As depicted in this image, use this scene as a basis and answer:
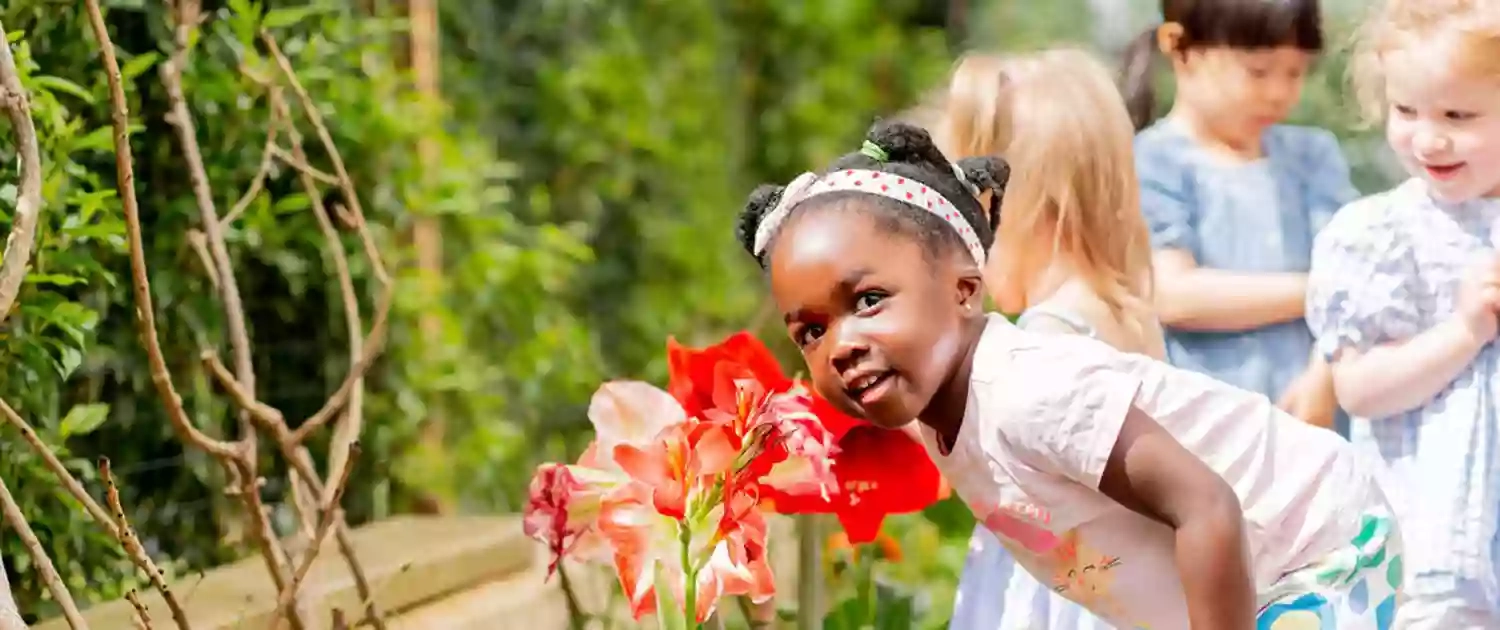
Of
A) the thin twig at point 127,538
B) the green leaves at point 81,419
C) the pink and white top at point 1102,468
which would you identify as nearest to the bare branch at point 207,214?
the green leaves at point 81,419

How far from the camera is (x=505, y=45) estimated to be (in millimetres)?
1894

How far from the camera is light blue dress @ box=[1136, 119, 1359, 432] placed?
1.21 metres

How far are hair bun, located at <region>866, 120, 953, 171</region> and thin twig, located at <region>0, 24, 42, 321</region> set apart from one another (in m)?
0.46

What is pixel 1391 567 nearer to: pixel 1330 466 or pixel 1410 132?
pixel 1330 466

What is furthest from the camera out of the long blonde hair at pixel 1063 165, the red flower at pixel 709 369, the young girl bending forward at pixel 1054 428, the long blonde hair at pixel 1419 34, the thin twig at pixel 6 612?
the long blonde hair at pixel 1063 165

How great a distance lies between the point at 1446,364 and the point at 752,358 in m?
0.52

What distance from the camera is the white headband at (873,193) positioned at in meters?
0.85

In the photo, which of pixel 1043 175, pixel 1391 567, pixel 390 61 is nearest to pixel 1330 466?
pixel 1391 567

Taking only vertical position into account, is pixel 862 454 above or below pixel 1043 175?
below

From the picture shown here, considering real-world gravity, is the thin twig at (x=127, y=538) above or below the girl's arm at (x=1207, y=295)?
above

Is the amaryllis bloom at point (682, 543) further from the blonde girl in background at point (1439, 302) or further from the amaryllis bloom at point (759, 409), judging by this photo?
the blonde girl in background at point (1439, 302)

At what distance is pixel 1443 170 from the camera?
3.60ft

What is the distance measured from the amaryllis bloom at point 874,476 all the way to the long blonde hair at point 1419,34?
46 cm

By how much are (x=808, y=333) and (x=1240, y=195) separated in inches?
19.9
